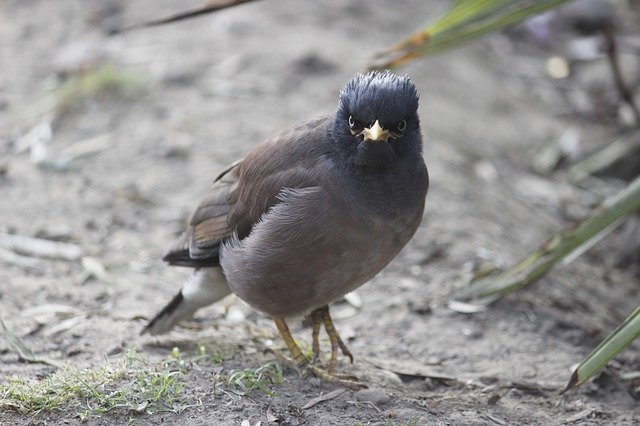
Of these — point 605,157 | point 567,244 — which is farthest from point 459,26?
point 605,157

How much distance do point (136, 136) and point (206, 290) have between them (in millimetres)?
2572

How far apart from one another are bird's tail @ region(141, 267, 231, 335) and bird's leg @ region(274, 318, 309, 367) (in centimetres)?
37

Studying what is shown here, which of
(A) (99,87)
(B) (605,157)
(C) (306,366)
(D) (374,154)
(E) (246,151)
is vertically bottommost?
(C) (306,366)

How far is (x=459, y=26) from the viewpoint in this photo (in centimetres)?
443

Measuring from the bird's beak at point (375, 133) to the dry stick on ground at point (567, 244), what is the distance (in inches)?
49.5

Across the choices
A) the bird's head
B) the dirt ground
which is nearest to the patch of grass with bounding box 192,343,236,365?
the dirt ground

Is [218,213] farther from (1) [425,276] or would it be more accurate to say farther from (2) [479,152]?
(2) [479,152]

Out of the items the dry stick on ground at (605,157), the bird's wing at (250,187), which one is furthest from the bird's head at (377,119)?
the dry stick on ground at (605,157)

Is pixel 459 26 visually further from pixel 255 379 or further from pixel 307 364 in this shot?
pixel 255 379

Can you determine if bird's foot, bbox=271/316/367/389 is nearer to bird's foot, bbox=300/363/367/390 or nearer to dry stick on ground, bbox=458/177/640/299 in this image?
bird's foot, bbox=300/363/367/390

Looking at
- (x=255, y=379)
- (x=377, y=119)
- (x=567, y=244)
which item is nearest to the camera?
(x=377, y=119)

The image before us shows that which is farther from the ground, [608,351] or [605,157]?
[608,351]

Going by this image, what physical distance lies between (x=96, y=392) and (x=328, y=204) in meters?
1.20

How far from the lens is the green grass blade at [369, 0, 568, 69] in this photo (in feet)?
14.4
